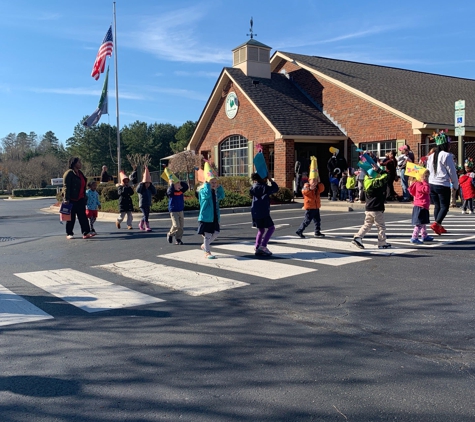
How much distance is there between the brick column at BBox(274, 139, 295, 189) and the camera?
2089 cm

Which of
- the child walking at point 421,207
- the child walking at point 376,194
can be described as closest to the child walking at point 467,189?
the child walking at point 421,207

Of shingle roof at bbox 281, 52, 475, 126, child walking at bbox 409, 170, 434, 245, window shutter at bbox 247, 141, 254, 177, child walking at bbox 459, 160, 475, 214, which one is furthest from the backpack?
child walking at bbox 409, 170, 434, 245

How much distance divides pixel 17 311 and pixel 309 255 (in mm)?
4654

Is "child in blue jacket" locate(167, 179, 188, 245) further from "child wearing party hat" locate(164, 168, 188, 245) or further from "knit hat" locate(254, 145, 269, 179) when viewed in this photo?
"knit hat" locate(254, 145, 269, 179)

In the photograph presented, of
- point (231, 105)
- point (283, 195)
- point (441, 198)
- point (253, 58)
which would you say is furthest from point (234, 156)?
point (441, 198)

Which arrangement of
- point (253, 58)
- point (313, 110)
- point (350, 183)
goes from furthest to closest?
point (253, 58) → point (313, 110) → point (350, 183)

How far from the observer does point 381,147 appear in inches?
795

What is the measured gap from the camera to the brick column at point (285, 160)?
2089 cm

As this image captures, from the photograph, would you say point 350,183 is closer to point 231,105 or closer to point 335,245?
point 231,105

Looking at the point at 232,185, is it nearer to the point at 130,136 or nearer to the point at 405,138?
the point at 405,138

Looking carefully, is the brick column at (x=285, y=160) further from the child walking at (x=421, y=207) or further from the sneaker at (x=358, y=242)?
the sneaker at (x=358, y=242)

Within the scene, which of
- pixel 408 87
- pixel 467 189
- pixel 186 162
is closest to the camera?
pixel 467 189

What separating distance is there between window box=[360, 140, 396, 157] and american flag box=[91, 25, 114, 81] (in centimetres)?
1446

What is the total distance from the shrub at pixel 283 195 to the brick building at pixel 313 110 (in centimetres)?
130
